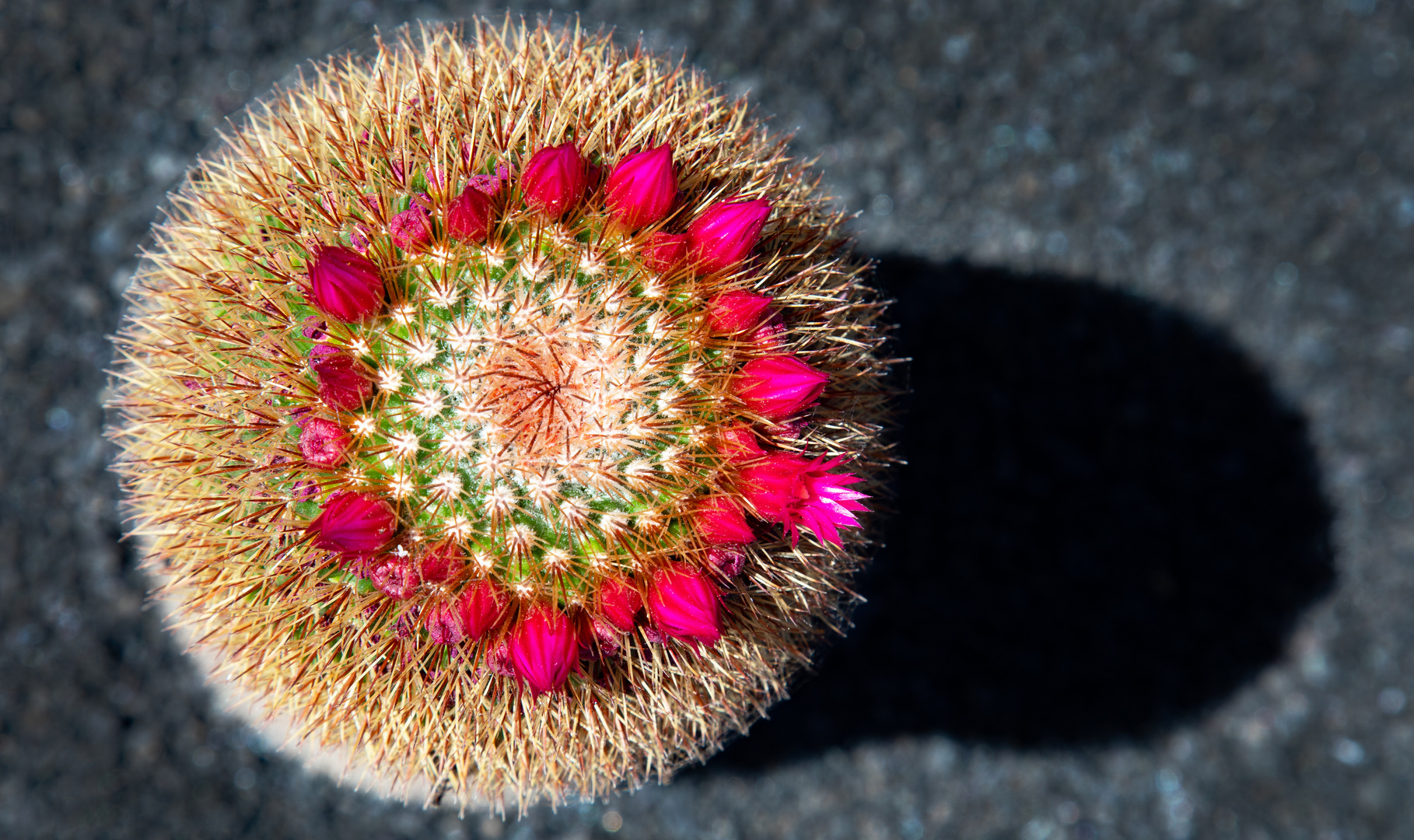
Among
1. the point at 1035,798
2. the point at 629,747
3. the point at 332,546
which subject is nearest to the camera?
the point at 332,546

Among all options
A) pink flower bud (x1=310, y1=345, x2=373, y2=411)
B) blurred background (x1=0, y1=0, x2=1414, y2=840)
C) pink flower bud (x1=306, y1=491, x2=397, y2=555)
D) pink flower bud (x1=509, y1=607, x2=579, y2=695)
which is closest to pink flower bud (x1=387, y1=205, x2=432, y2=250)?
pink flower bud (x1=310, y1=345, x2=373, y2=411)

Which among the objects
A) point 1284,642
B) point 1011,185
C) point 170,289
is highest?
point 170,289

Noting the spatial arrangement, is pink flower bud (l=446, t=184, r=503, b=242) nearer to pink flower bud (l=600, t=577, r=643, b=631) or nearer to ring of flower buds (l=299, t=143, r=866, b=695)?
ring of flower buds (l=299, t=143, r=866, b=695)

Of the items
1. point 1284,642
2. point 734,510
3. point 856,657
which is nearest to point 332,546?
point 734,510

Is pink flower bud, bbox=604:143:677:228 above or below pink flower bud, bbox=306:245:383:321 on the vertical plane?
above

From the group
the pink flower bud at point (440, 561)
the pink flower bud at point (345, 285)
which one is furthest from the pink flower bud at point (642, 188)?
the pink flower bud at point (440, 561)

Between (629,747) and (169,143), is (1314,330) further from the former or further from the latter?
(169,143)
